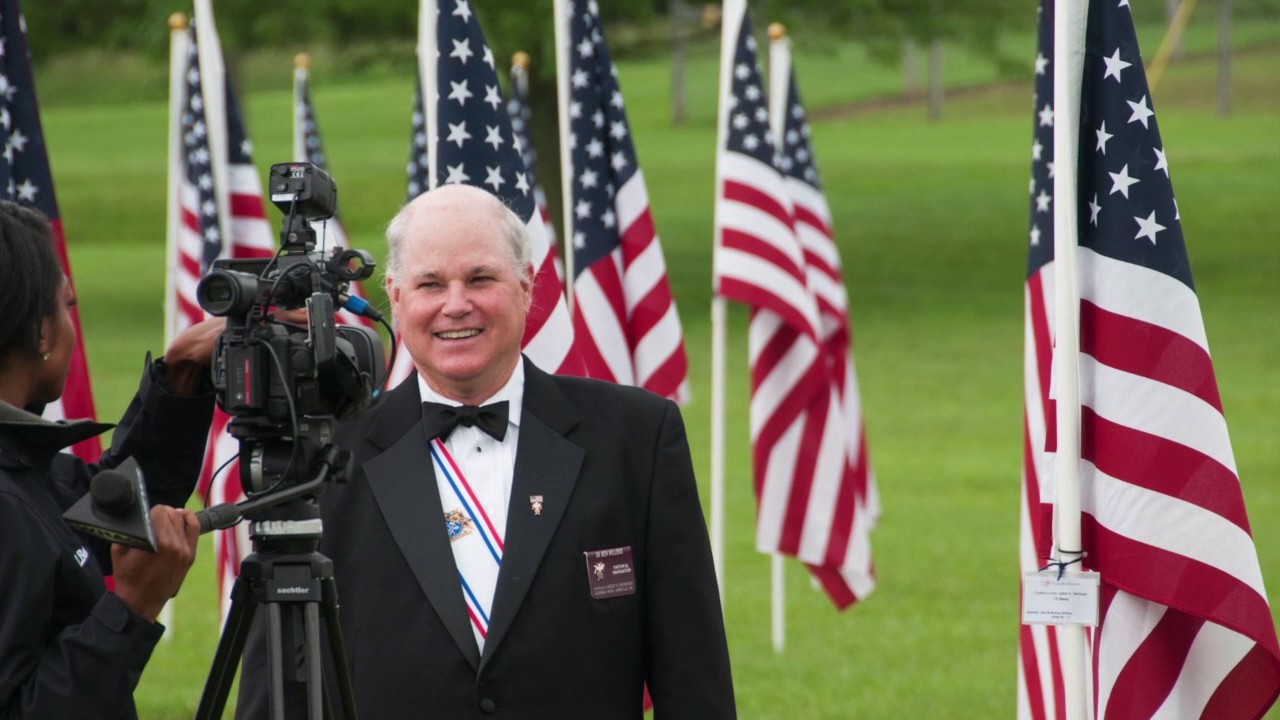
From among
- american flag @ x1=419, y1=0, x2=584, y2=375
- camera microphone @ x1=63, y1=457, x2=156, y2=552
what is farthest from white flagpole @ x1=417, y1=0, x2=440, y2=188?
camera microphone @ x1=63, y1=457, x2=156, y2=552

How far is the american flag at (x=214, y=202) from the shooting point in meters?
9.35

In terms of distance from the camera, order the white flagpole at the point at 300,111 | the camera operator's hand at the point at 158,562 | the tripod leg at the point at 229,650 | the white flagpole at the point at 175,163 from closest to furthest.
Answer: the camera operator's hand at the point at 158,562, the tripod leg at the point at 229,650, the white flagpole at the point at 175,163, the white flagpole at the point at 300,111

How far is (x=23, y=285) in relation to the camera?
3.49 meters

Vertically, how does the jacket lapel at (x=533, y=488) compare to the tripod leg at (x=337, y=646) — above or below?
above

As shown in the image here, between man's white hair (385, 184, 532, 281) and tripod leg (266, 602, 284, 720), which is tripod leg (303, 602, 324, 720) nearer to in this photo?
tripod leg (266, 602, 284, 720)

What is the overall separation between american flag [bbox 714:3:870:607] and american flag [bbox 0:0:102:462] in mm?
3183

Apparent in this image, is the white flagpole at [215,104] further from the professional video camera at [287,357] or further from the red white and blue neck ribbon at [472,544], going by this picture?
the professional video camera at [287,357]

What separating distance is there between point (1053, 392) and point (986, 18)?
21.5 meters

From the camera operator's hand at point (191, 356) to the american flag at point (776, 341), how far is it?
533 cm

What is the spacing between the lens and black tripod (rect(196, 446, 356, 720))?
3.54 metres

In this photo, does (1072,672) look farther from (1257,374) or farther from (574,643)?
(1257,374)

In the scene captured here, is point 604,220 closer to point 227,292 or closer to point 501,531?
point 501,531

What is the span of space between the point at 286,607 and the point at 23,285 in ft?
2.53

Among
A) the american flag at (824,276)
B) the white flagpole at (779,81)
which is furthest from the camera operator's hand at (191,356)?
the white flagpole at (779,81)
